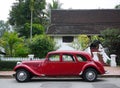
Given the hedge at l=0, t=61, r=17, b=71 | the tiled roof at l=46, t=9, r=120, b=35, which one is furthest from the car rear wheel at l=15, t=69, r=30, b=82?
the tiled roof at l=46, t=9, r=120, b=35

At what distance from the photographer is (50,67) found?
16359mm

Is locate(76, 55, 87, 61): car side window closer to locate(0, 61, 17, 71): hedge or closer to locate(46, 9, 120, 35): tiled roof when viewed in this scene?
locate(0, 61, 17, 71): hedge

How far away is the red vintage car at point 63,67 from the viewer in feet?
53.4

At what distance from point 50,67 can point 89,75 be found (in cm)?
212

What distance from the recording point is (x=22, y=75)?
16438 millimetres

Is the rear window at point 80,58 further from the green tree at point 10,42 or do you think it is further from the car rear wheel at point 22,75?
the green tree at point 10,42

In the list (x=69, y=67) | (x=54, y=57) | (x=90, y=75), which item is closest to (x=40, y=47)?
(x=54, y=57)

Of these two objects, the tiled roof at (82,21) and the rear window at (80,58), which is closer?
the rear window at (80,58)

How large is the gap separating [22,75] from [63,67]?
7.39 feet

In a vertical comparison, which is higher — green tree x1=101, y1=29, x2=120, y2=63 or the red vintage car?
green tree x1=101, y1=29, x2=120, y2=63

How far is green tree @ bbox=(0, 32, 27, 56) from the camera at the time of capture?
27062mm

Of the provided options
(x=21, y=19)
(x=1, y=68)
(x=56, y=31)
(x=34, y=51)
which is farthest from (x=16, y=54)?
(x=21, y=19)

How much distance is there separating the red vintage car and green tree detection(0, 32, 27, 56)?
10768mm

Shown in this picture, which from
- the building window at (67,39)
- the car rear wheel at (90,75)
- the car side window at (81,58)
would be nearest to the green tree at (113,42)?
the building window at (67,39)
